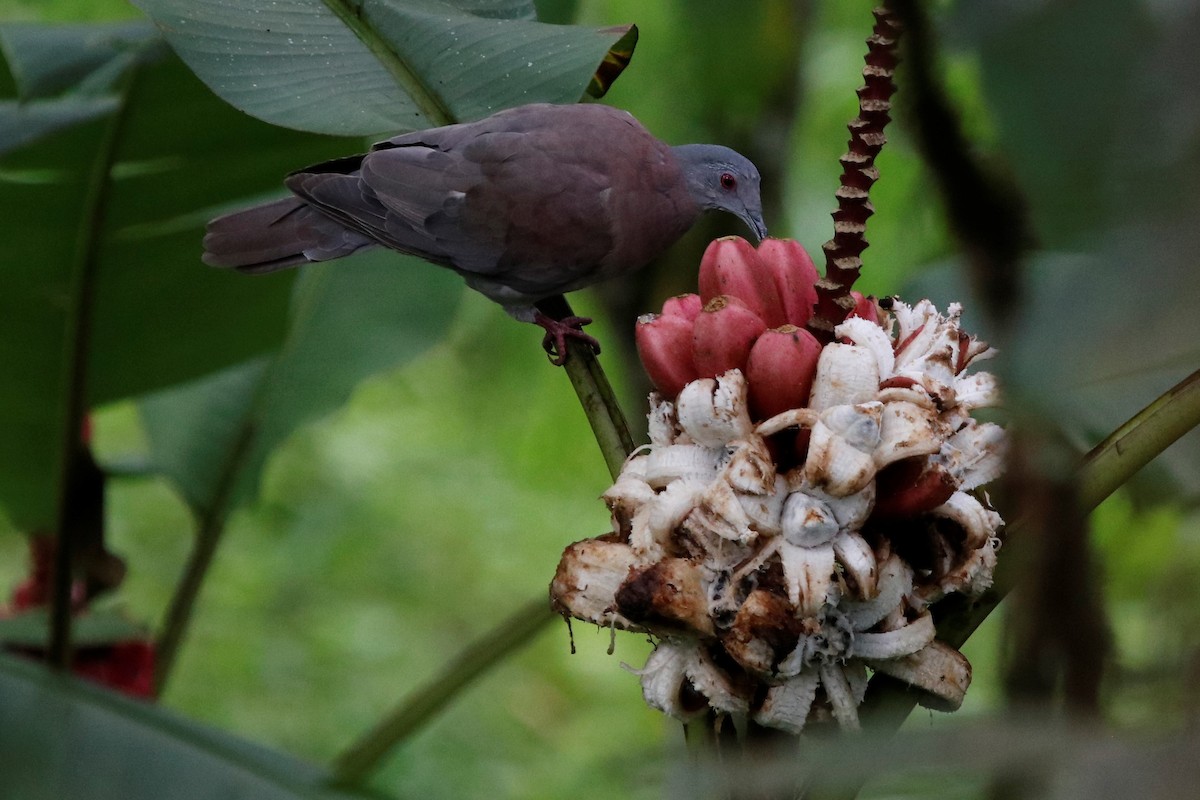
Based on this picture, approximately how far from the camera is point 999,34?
0.40 metres

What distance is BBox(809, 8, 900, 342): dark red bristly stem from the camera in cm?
85

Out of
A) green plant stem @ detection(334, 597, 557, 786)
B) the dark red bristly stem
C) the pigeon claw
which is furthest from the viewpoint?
green plant stem @ detection(334, 597, 557, 786)

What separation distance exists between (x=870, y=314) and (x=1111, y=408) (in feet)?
0.82

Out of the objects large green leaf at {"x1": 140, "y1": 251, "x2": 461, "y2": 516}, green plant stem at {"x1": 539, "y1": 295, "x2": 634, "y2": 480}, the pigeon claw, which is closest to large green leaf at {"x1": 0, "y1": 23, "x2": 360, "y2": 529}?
large green leaf at {"x1": 140, "y1": 251, "x2": 461, "y2": 516}

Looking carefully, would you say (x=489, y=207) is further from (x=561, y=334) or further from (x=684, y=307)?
(x=684, y=307)

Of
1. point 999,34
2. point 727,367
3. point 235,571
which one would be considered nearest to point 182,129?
point 727,367

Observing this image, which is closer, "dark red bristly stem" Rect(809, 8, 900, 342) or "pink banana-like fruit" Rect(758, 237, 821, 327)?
"dark red bristly stem" Rect(809, 8, 900, 342)

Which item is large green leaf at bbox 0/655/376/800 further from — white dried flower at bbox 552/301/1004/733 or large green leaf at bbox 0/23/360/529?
white dried flower at bbox 552/301/1004/733

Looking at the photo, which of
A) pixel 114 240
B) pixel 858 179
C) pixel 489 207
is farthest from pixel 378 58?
pixel 858 179

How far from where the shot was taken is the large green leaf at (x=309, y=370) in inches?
89.9

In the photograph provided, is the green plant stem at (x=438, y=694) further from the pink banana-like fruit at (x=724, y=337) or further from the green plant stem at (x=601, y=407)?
the pink banana-like fruit at (x=724, y=337)

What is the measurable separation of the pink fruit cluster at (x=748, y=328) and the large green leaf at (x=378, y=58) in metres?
0.43

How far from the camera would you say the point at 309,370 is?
7.57 feet

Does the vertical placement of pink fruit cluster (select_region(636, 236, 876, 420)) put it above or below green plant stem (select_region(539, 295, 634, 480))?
above
